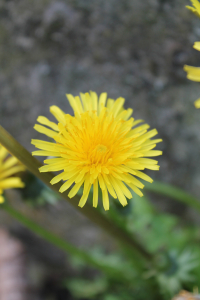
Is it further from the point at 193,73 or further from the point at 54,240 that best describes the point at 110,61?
the point at 54,240

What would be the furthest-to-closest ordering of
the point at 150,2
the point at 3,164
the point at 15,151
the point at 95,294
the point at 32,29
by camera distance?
the point at 95,294, the point at 32,29, the point at 150,2, the point at 3,164, the point at 15,151

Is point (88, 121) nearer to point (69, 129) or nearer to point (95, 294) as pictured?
point (69, 129)

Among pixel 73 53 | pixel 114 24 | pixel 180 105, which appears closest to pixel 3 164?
pixel 73 53

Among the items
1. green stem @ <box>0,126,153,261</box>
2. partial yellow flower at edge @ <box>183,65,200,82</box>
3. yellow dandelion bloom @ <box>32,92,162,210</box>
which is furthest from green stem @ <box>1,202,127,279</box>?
partial yellow flower at edge @ <box>183,65,200,82</box>

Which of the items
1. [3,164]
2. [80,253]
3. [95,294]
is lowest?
[95,294]

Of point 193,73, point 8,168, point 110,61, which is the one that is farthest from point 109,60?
point 193,73

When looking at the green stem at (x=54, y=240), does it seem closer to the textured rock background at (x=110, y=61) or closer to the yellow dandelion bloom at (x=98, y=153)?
the yellow dandelion bloom at (x=98, y=153)

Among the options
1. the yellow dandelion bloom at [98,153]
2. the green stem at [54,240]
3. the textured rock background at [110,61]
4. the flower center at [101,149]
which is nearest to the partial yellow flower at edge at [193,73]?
the yellow dandelion bloom at [98,153]
